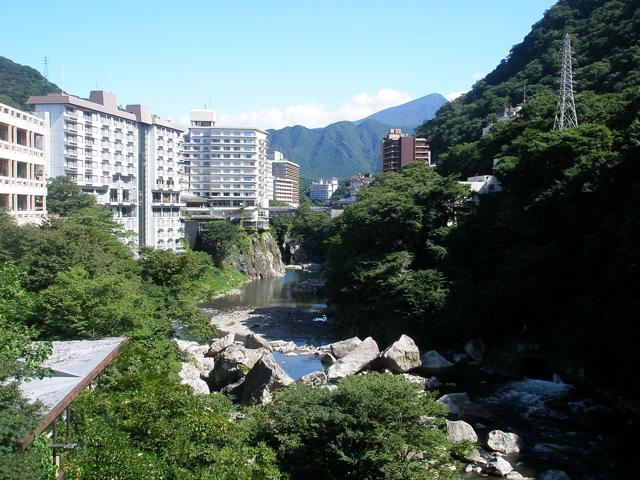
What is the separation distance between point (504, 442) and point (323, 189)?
526 ft

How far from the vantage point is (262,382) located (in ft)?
73.7

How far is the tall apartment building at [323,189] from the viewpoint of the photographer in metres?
176

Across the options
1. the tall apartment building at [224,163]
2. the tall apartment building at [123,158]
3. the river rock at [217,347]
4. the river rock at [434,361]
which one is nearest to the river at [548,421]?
the river rock at [434,361]

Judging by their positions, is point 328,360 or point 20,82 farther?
point 20,82

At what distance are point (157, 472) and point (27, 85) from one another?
273ft

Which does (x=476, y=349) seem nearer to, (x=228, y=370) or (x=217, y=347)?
(x=228, y=370)

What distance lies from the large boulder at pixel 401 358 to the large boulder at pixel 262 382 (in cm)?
728

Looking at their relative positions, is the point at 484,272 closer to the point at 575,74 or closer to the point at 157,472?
the point at 157,472

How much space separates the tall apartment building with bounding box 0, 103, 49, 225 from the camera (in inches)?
1015

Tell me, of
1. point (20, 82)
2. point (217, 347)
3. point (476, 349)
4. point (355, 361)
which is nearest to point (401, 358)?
point (355, 361)

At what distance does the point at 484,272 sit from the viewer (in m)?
34.4

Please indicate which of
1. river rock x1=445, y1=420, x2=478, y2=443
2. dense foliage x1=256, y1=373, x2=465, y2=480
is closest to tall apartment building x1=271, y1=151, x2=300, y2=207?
river rock x1=445, y1=420, x2=478, y2=443

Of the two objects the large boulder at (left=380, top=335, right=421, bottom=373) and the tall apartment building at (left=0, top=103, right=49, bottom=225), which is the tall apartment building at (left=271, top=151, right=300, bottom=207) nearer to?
the tall apartment building at (left=0, top=103, right=49, bottom=225)

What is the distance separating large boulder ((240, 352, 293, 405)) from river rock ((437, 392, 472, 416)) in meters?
6.28
